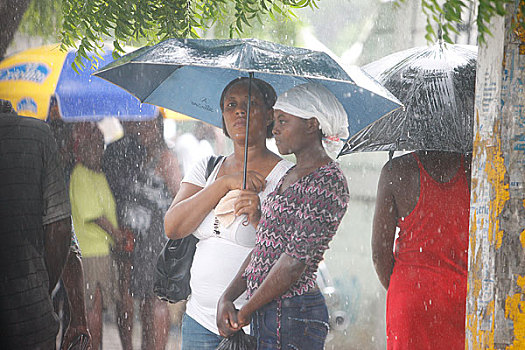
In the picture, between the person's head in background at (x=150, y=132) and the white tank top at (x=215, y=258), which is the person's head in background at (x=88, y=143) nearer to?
the person's head in background at (x=150, y=132)

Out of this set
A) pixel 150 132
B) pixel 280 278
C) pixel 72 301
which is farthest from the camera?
pixel 150 132

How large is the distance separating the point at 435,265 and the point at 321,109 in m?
0.93

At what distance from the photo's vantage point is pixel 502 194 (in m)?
2.34

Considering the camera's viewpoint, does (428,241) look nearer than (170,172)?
Yes

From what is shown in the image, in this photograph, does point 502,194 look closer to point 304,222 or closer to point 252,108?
point 304,222

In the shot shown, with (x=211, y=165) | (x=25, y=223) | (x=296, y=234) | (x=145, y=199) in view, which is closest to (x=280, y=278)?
(x=296, y=234)

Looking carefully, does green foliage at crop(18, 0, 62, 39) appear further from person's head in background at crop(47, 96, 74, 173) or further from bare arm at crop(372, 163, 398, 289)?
bare arm at crop(372, 163, 398, 289)

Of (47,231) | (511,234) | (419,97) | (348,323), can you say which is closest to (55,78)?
(47,231)

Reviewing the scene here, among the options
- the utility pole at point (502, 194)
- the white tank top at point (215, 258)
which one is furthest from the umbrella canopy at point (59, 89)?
the utility pole at point (502, 194)

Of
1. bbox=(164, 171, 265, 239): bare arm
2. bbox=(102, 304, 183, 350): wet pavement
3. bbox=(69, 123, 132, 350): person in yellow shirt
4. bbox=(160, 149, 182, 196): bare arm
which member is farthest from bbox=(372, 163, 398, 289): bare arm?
bbox=(69, 123, 132, 350): person in yellow shirt

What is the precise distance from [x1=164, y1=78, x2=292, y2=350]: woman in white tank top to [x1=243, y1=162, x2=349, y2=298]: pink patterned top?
4.8 inches

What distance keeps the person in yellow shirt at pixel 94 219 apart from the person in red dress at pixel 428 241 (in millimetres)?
2429

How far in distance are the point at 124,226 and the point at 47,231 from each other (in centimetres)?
191

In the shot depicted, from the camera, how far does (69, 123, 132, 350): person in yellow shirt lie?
15.9 ft
